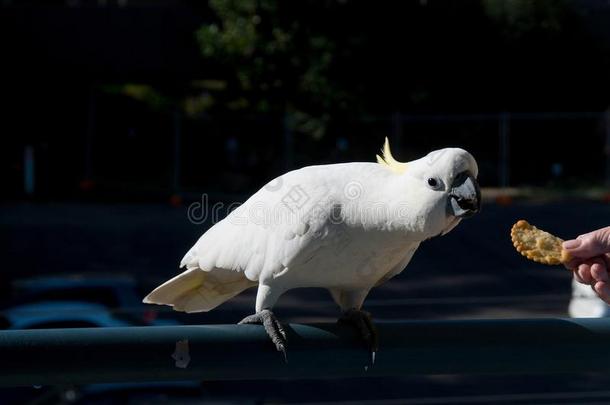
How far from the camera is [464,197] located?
2422 millimetres

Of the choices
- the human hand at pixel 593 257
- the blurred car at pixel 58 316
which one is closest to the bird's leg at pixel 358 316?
the human hand at pixel 593 257

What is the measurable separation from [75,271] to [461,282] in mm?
4330

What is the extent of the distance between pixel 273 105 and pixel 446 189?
1249 centimetres

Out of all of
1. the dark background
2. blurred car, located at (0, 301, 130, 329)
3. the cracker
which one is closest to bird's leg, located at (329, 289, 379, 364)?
the cracker

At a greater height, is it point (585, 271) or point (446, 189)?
point (446, 189)

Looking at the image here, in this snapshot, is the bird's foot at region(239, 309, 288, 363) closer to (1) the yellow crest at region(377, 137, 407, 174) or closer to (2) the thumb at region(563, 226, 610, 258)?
(1) the yellow crest at region(377, 137, 407, 174)

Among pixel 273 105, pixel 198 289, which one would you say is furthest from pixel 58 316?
pixel 273 105

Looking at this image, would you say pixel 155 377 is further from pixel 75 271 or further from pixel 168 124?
pixel 168 124

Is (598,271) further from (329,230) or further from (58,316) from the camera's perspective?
(58,316)

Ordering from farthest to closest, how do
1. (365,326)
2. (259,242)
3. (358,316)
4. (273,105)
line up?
(273,105) < (259,242) < (358,316) < (365,326)

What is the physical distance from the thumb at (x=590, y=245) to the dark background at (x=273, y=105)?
9.30 m

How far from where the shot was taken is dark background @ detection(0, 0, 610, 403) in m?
13.9

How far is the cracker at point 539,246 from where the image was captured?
2424mm

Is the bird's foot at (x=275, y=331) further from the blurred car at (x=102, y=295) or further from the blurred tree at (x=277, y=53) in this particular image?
the blurred tree at (x=277, y=53)
